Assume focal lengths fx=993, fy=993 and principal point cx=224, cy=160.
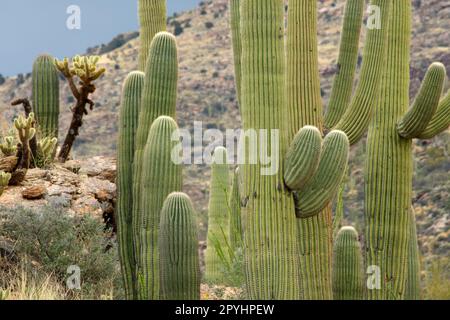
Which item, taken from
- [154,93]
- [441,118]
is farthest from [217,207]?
[154,93]

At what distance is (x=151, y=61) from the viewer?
34.7 feet

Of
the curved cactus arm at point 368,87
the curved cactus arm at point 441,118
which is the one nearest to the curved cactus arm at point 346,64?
the curved cactus arm at point 368,87

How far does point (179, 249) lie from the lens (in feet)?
29.2

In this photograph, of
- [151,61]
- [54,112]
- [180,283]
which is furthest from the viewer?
[54,112]

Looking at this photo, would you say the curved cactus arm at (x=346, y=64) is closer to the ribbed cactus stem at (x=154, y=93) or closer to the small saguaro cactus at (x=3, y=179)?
the ribbed cactus stem at (x=154, y=93)

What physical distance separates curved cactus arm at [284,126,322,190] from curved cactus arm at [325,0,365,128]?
293 centimetres

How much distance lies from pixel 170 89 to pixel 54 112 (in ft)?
11.9

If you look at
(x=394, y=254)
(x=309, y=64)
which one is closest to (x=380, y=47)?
(x=309, y=64)

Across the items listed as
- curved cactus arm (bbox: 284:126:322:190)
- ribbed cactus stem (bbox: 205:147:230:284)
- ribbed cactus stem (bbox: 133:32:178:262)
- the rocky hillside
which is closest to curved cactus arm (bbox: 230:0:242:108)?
ribbed cactus stem (bbox: 133:32:178:262)

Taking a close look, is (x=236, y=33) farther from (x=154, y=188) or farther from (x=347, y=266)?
(x=347, y=266)

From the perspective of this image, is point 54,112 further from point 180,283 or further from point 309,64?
point 180,283

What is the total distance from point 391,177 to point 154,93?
3.04 meters

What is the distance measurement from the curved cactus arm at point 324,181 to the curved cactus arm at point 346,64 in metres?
2.57

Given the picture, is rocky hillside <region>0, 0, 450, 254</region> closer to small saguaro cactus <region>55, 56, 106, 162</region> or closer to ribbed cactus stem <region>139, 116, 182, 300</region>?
small saguaro cactus <region>55, 56, 106, 162</region>
